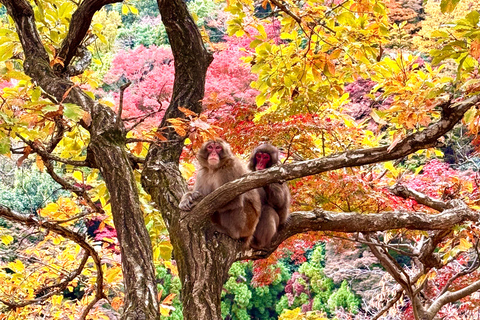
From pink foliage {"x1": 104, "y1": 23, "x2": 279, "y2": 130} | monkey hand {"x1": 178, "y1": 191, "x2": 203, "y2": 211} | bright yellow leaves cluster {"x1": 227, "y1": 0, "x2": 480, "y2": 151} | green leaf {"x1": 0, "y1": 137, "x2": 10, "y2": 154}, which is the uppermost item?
pink foliage {"x1": 104, "y1": 23, "x2": 279, "y2": 130}

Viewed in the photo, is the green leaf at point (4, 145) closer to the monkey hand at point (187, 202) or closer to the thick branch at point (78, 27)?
the monkey hand at point (187, 202)

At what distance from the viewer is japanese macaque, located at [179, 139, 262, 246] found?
3420mm

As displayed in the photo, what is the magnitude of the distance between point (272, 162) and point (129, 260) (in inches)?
72.0

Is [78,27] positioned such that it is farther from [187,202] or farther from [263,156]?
[263,156]

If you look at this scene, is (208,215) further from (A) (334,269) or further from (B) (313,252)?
(B) (313,252)

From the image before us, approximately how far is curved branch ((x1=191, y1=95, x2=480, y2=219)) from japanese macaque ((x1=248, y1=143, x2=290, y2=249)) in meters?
0.77

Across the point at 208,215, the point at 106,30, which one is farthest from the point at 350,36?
the point at 106,30

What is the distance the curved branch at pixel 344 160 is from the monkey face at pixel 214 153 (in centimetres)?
80

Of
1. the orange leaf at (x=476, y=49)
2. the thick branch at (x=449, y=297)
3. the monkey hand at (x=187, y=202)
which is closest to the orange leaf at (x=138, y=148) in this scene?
the monkey hand at (x=187, y=202)

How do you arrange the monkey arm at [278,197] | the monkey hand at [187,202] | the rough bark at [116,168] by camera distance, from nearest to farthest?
the rough bark at [116,168] → the monkey hand at [187,202] → the monkey arm at [278,197]

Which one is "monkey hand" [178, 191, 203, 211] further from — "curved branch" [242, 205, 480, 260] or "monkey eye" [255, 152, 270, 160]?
"monkey eye" [255, 152, 270, 160]

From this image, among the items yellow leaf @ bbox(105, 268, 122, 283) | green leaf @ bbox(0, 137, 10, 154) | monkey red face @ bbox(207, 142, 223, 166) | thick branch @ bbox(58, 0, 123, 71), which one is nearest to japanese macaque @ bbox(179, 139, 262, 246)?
monkey red face @ bbox(207, 142, 223, 166)

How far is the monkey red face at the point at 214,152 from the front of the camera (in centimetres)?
351

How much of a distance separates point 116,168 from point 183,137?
A: 420 millimetres
